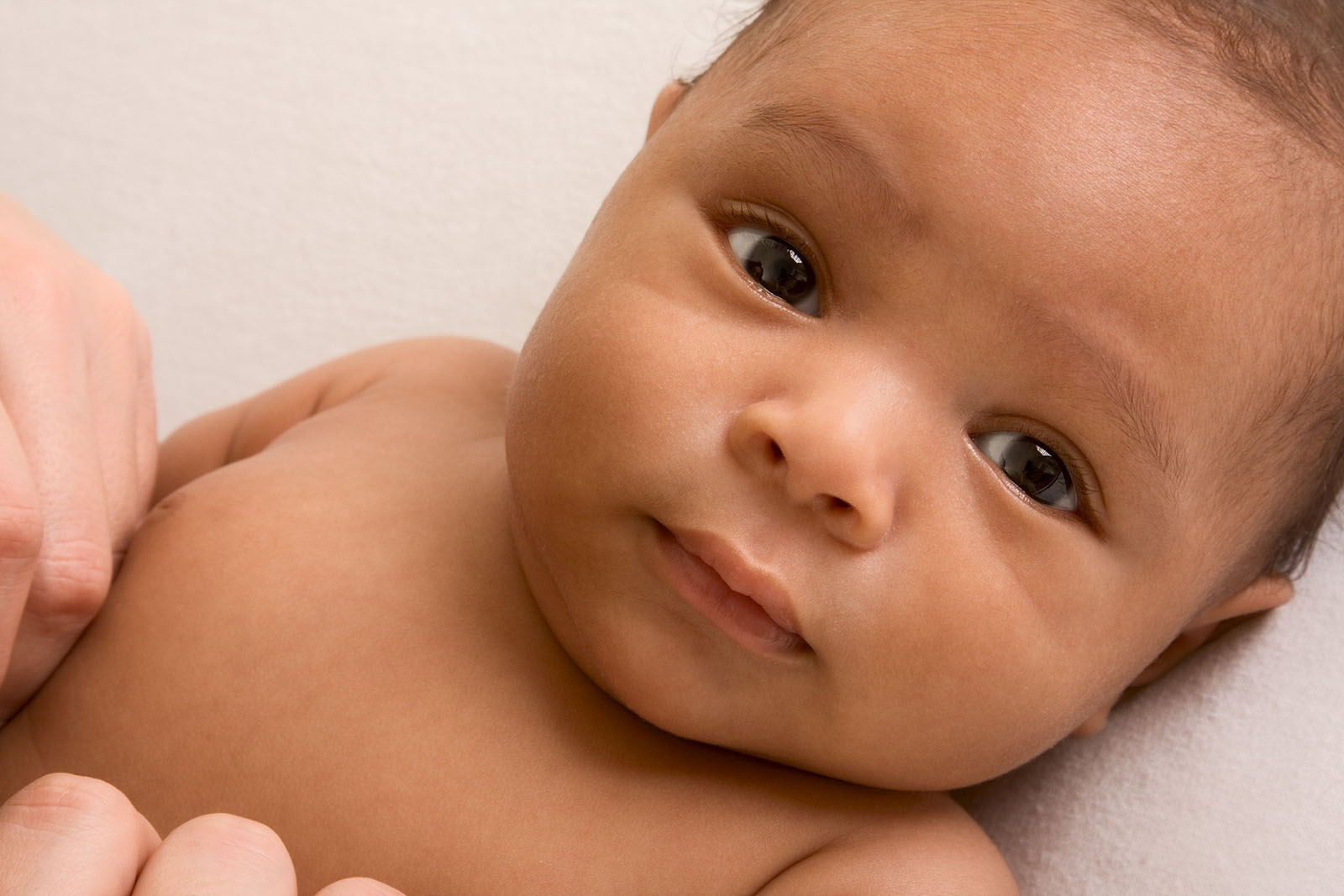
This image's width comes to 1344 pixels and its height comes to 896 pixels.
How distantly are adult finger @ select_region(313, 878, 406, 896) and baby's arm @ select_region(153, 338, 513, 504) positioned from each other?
67cm

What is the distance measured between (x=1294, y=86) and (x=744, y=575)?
0.53 m

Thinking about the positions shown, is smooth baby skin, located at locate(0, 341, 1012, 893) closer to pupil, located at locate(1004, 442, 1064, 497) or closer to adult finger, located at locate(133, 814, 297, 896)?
adult finger, located at locate(133, 814, 297, 896)

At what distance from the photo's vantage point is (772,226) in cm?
99

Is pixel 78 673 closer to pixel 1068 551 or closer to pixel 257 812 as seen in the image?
pixel 257 812

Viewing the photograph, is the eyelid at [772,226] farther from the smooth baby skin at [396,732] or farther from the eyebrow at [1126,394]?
the smooth baby skin at [396,732]

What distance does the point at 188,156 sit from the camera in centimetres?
179

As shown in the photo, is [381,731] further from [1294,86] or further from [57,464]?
[1294,86]

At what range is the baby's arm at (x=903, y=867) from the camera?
998 mm

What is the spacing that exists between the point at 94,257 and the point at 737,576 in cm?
124

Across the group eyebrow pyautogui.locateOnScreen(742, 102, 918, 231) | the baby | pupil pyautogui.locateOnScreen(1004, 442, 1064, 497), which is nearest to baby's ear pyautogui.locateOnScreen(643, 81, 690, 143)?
the baby

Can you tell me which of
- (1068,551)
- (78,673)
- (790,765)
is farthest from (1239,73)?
(78,673)

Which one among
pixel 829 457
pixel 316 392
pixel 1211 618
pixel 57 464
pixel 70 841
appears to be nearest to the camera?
pixel 70 841

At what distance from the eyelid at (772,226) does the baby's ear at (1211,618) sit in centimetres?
43

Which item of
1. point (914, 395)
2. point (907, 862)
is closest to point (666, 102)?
point (914, 395)
